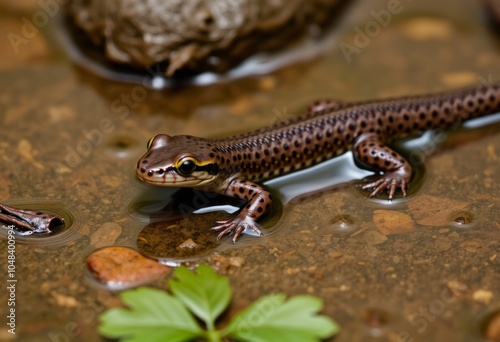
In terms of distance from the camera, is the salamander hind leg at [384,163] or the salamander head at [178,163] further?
the salamander hind leg at [384,163]

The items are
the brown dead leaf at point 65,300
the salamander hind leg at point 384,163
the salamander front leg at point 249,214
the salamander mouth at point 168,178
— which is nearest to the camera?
the brown dead leaf at point 65,300

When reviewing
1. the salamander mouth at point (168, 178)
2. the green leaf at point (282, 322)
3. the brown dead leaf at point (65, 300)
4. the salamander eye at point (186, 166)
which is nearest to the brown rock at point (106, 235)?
the salamander mouth at point (168, 178)

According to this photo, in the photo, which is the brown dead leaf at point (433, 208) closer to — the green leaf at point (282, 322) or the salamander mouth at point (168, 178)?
the green leaf at point (282, 322)

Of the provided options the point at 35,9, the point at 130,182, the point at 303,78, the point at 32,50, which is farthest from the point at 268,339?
the point at 35,9

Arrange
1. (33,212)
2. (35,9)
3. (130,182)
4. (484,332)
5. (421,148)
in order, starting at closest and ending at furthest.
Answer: (484,332) < (33,212) < (130,182) < (421,148) < (35,9)

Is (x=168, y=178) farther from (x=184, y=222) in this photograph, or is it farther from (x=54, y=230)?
(x=54, y=230)

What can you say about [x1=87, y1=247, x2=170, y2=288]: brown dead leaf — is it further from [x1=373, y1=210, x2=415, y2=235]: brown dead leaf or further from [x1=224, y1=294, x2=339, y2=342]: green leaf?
[x1=373, y1=210, x2=415, y2=235]: brown dead leaf

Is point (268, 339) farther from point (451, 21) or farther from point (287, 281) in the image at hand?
point (451, 21)
